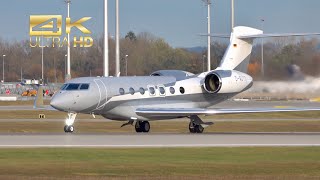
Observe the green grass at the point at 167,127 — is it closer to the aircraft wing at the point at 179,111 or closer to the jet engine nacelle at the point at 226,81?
the jet engine nacelle at the point at 226,81

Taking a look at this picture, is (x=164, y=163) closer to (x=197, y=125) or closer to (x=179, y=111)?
(x=179, y=111)

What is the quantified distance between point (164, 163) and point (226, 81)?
20068mm

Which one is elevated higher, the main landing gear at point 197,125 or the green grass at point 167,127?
the main landing gear at point 197,125

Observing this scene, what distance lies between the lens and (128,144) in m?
37.2

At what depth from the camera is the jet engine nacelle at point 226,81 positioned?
1939 inches

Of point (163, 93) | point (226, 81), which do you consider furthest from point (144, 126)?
point (226, 81)

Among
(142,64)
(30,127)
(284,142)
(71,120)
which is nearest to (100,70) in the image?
(142,64)

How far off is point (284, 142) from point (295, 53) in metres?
17.7

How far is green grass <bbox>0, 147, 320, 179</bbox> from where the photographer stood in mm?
26453

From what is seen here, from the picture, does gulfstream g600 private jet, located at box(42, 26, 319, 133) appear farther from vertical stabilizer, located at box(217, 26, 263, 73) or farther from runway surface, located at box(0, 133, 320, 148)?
runway surface, located at box(0, 133, 320, 148)

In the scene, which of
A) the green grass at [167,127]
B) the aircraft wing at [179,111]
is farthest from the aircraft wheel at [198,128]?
the green grass at [167,127]

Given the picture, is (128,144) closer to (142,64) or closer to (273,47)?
(273,47)

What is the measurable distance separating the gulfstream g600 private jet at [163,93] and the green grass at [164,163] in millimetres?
12450

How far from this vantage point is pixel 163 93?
162 feet
